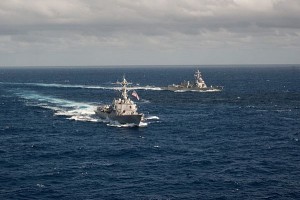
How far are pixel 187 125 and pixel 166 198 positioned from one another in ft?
252

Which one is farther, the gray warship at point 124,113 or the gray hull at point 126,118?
the gray warship at point 124,113

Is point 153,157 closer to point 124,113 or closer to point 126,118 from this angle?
point 126,118

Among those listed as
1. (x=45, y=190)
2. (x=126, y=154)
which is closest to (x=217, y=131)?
(x=126, y=154)

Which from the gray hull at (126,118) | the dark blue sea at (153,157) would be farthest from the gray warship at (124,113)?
the dark blue sea at (153,157)

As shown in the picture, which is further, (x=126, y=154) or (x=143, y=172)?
(x=126, y=154)

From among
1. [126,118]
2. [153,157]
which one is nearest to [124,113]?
[126,118]

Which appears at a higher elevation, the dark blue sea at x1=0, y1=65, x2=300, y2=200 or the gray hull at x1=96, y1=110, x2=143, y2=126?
the gray hull at x1=96, y1=110, x2=143, y2=126

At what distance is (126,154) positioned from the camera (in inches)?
4360

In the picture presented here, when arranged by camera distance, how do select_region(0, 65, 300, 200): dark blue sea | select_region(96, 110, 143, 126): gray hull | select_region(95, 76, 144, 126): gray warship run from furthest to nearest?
select_region(95, 76, 144, 126): gray warship → select_region(96, 110, 143, 126): gray hull → select_region(0, 65, 300, 200): dark blue sea

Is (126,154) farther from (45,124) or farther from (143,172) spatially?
(45,124)

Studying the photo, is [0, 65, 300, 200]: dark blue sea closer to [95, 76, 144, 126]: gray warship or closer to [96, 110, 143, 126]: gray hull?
[96, 110, 143, 126]: gray hull

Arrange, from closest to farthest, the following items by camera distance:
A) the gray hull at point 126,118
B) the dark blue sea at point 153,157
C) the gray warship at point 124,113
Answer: the dark blue sea at point 153,157 → the gray hull at point 126,118 → the gray warship at point 124,113

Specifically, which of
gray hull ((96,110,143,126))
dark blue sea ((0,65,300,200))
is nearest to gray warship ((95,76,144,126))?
gray hull ((96,110,143,126))

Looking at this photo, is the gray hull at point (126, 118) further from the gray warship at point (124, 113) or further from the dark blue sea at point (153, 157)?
the dark blue sea at point (153, 157)
